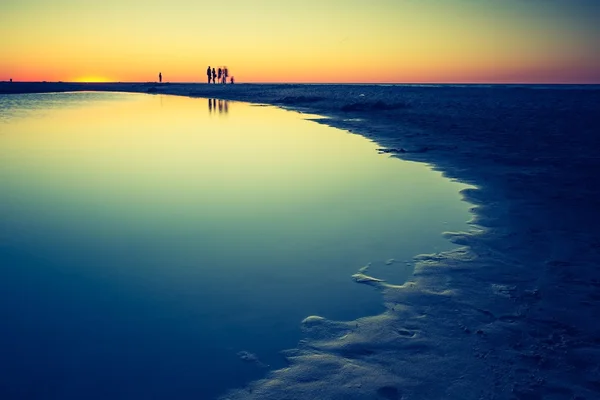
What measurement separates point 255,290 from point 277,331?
2.94 ft

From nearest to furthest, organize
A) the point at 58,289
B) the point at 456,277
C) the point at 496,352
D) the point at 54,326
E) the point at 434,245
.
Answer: the point at 496,352
the point at 54,326
the point at 58,289
the point at 456,277
the point at 434,245

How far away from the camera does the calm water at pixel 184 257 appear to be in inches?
142

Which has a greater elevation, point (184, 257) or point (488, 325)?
point (184, 257)

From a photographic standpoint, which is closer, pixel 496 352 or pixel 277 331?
pixel 496 352

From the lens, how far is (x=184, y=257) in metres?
5.80

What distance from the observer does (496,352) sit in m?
3.76

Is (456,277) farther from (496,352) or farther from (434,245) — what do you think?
(496,352)

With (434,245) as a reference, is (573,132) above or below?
above

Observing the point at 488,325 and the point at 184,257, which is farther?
the point at 184,257

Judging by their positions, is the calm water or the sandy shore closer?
the sandy shore

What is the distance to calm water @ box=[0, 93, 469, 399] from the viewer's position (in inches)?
142

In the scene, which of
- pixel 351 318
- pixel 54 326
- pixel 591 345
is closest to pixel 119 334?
pixel 54 326

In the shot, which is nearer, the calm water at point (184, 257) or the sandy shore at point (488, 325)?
the sandy shore at point (488, 325)

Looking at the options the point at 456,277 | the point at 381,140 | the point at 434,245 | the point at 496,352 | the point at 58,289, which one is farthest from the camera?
→ the point at 381,140
